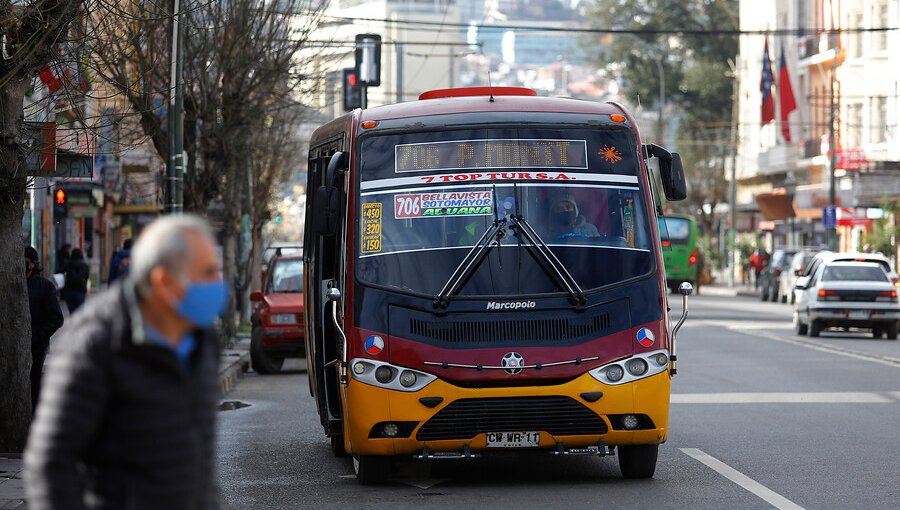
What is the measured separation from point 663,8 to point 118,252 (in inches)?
2215

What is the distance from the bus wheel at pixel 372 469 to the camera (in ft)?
36.0

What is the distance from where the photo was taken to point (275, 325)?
22812 millimetres

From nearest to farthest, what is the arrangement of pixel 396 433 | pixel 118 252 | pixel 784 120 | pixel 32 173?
1. pixel 396 433
2. pixel 32 173
3. pixel 118 252
4. pixel 784 120

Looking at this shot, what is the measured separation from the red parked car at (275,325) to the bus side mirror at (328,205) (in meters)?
11.6

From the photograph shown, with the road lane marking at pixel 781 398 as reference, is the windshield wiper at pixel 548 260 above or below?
above

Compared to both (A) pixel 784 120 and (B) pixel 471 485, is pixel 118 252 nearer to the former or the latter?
(B) pixel 471 485

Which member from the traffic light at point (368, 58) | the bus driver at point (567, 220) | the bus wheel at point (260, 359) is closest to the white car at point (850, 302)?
the traffic light at point (368, 58)

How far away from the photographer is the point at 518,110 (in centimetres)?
1148

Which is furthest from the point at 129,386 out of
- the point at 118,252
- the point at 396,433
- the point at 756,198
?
the point at 756,198

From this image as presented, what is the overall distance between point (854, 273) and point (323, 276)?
69.7ft

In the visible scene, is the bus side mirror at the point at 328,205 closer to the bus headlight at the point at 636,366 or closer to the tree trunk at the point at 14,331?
the bus headlight at the point at 636,366

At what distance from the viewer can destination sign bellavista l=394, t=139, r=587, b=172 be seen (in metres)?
11.2

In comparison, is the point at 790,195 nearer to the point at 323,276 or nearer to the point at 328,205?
the point at 323,276

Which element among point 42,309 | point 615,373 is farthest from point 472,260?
point 42,309
